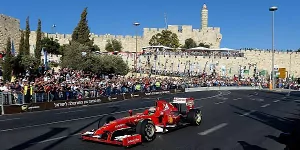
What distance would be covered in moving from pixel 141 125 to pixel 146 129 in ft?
1.03

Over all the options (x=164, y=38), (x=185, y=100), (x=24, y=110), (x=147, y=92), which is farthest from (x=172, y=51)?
(x=185, y=100)

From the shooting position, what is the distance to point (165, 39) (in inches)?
3787

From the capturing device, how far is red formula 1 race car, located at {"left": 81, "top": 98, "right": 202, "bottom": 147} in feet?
34.5

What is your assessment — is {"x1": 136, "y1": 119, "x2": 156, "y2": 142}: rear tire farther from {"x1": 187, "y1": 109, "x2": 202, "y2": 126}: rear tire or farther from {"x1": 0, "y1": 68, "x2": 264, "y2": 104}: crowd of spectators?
{"x1": 0, "y1": 68, "x2": 264, "y2": 104}: crowd of spectators

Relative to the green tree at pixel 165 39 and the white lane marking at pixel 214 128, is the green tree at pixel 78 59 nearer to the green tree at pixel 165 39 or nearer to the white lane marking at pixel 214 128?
the white lane marking at pixel 214 128

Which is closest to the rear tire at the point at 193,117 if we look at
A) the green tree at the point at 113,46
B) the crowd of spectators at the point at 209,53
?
the crowd of spectators at the point at 209,53

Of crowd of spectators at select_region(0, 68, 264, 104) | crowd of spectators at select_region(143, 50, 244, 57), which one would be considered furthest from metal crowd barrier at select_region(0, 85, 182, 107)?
crowd of spectators at select_region(143, 50, 244, 57)

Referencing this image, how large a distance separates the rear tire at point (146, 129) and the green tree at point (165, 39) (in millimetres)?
84977

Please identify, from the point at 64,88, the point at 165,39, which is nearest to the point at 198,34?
the point at 165,39

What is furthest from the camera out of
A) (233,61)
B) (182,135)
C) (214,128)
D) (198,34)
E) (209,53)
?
(198,34)

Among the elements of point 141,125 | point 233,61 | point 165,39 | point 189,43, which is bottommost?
point 141,125

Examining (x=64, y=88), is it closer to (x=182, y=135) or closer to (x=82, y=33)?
(x=182, y=135)

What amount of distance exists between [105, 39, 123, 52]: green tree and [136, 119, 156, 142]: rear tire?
8063cm

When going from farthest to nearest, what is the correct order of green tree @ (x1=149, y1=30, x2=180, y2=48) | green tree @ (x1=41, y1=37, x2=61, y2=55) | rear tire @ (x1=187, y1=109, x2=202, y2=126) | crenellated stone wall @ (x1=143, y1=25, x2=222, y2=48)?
1. crenellated stone wall @ (x1=143, y1=25, x2=222, y2=48)
2. green tree @ (x1=149, y1=30, x2=180, y2=48)
3. green tree @ (x1=41, y1=37, x2=61, y2=55)
4. rear tire @ (x1=187, y1=109, x2=202, y2=126)
